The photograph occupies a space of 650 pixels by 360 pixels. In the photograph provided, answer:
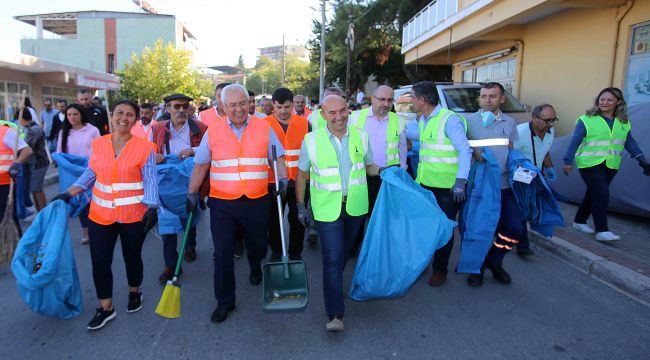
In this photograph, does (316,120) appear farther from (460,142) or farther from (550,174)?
(550,174)

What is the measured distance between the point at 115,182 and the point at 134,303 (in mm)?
1104

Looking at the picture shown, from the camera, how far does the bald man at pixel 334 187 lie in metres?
3.43

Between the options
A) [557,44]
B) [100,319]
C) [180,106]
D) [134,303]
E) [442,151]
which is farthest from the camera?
[557,44]

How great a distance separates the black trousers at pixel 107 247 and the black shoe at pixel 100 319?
0.12 m

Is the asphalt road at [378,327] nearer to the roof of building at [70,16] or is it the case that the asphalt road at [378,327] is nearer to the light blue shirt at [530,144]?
the light blue shirt at [530,144]

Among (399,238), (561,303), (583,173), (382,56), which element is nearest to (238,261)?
(399,238)

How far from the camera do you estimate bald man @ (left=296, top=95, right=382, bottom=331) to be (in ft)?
11.3

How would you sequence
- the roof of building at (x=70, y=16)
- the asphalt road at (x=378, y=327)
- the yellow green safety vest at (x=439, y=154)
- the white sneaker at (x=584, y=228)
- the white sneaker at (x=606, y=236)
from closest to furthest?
1. the asphalt road at (x=378, y=327)
2. the yellow green safety vest at (x=439, y=154)
3. the white sneaker at (x=606, y=236)
4. the white sneaker at (x=584, y=228)
5. the roof of building at (x=70, y=16)

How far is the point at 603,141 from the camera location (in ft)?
17.4

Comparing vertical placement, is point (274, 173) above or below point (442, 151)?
below

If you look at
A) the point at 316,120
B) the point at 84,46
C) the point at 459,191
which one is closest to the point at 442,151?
the point at 459,191

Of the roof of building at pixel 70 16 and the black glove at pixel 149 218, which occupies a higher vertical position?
the roof of building at pixel 70 16

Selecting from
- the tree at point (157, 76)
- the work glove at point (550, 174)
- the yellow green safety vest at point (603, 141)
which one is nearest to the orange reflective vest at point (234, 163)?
the work glove at point (550, 174)

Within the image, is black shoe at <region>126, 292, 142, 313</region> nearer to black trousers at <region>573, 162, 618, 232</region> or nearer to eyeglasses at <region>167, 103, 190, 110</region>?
eyeglasses at <region>167, 103, 190, 110</region>
